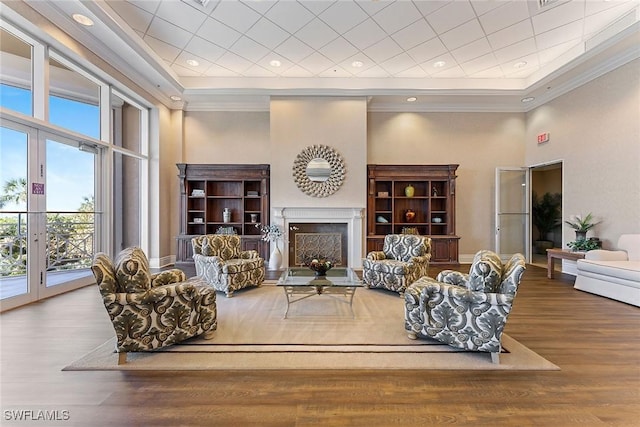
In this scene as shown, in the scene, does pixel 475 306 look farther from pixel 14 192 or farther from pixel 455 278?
pixel 14 192

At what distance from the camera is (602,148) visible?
5.23m

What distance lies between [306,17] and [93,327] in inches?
191

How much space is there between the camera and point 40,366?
7.76 ft

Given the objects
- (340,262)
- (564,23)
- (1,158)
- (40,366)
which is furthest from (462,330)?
(1,158)

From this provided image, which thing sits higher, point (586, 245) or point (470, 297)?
point (586, 245)

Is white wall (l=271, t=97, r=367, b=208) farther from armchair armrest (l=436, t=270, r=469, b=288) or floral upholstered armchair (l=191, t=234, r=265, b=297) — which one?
armchair armrest (l=436, t=270, r=469, b=288)

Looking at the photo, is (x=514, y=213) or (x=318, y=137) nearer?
(x=318, y=137)

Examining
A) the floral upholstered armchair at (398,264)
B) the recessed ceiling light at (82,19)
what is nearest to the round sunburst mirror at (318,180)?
the floral upholstered armchair at (398,264)

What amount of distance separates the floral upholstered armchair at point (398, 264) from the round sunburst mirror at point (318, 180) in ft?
6.57

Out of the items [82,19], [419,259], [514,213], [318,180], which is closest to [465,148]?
[514,213]

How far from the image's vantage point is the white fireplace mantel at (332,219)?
251 inches

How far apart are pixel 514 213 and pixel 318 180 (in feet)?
15.8

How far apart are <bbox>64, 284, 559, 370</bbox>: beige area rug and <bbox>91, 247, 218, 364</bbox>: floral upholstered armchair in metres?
0.15

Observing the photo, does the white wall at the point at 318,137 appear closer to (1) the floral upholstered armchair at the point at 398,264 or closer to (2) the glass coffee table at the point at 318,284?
(1) the floral upholstered armchair at the point at 398,264
